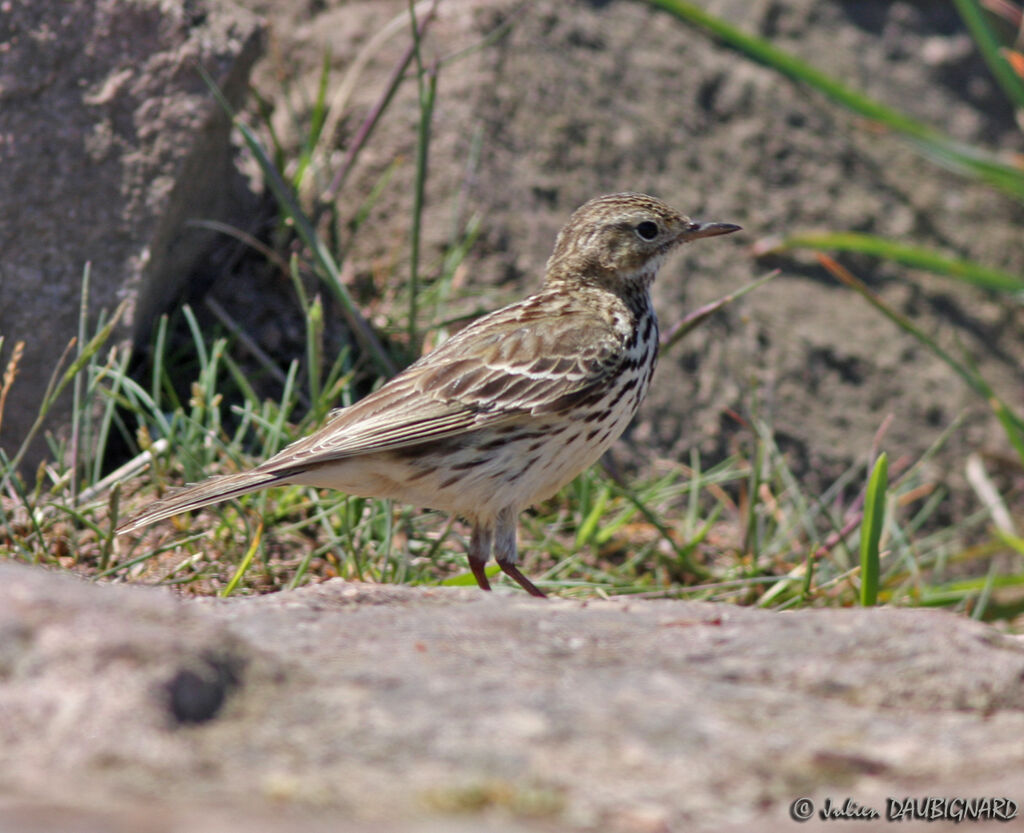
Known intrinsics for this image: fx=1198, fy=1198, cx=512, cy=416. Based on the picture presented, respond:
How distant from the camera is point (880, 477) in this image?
388 cm

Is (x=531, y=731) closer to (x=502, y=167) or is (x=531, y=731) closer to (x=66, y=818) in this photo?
(x=66, y=818)

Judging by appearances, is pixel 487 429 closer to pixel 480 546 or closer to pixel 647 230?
pixel 480 546

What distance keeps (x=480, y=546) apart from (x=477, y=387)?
593 millimetres

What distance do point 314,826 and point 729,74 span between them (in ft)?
21.9

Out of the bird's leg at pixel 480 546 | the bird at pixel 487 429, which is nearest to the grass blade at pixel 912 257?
the bird at pixel 487 429

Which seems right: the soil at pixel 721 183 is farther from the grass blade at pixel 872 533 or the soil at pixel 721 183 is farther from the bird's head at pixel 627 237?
the grass blade at pixel 872 533

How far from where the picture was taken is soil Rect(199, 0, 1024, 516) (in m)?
6.42

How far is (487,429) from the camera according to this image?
4.38 m

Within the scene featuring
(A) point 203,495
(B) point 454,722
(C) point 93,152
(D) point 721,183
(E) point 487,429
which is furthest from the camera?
(D) point 721,183

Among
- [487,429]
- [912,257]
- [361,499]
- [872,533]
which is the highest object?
[912,257]

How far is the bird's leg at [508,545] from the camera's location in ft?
14.5

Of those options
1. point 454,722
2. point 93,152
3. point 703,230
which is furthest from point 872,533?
point 93,152

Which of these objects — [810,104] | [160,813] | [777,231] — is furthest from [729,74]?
[160,813]

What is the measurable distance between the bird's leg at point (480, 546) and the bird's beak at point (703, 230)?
1584 mm
